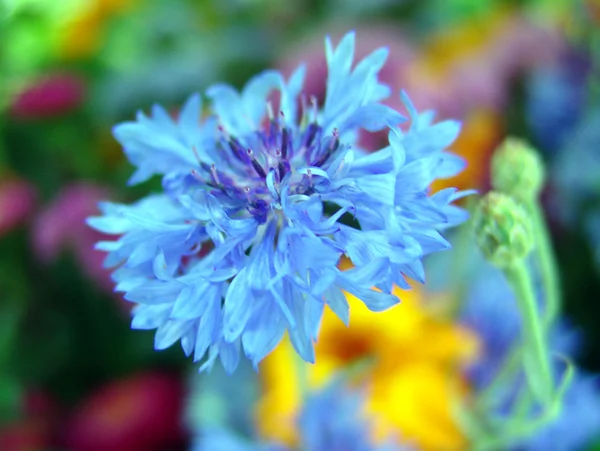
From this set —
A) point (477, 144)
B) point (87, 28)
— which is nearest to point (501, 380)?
point (477, 144)

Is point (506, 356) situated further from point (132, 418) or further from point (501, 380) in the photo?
point (132, 418)

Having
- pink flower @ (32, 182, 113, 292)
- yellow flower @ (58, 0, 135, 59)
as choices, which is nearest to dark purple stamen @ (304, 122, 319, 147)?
pink flower @ (32, 182, 113, 292)

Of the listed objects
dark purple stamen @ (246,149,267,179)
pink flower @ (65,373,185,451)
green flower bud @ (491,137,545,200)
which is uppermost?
green flower bud @ (491,137,545,200)

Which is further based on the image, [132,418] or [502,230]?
[132,418]

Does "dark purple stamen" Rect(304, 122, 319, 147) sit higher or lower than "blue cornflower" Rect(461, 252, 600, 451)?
higher

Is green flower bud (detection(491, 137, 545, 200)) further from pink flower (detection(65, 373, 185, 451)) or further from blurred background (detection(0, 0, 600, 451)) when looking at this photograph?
pink flower (detection(65, 373, 185, 451))

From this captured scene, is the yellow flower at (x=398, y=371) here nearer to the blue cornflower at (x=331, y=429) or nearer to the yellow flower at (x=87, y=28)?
the blue cornflower at (x=331, y=429)

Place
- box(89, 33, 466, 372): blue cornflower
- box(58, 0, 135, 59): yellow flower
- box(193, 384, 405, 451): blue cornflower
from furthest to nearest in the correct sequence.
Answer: box(58, 0, 135, 59): yellow flower < box(193, 384, 405, 451): blue cornflower < box(89, 33, 466, 372): blue cornflower

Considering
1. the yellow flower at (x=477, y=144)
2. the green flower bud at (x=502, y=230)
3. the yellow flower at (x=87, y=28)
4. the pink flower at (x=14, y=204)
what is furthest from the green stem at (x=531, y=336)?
the yellow flower at (x=87, y=28)

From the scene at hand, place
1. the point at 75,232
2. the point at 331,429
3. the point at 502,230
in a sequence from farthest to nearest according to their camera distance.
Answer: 1. the point at 75,232
2. the point at 331,429
3. the point at 502,230
